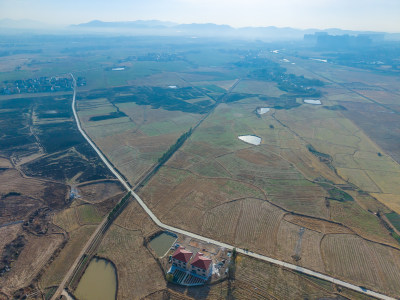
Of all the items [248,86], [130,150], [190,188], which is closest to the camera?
[190,188]

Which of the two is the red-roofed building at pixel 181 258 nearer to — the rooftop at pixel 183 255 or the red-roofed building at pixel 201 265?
the rooftop at pixel 183 255

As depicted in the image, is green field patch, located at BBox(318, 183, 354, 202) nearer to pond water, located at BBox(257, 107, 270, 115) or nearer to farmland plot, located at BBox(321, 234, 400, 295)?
farmland plot, located at BBox(321, 234, 400, 295)

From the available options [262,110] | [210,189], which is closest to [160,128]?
[210,189]

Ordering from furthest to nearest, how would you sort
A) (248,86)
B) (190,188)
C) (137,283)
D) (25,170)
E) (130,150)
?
(248,86)
(130,150)
(25,170)
(190,188)
(137,283)

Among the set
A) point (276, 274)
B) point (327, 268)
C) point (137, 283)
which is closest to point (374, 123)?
point (327, 268)

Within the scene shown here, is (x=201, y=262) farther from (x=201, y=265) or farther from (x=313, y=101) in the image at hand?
(x=313, y=101)

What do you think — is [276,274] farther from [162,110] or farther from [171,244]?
[162,110]
